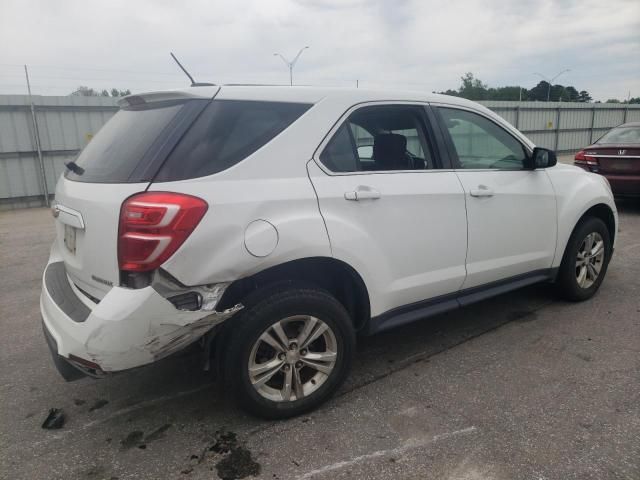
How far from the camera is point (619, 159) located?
791cm

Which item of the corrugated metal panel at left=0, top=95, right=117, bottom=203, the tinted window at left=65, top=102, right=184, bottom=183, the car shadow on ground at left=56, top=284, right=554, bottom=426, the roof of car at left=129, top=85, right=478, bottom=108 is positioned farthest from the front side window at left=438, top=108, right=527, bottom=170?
the corrugated metal panel at left=0, top=95, right=117, bottom=203

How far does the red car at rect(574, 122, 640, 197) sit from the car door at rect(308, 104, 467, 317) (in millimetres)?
6207

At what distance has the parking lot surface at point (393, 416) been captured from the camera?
2270 mm

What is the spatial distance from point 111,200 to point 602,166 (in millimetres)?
8289

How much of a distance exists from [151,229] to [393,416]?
1.60 metres

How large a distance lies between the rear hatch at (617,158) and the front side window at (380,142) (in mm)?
6279

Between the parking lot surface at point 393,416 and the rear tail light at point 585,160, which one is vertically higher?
the rear tail light at point 585,160

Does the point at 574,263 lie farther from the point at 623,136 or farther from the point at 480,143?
the point at 623,136

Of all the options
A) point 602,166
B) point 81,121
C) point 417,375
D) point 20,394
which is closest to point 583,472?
point 417,375

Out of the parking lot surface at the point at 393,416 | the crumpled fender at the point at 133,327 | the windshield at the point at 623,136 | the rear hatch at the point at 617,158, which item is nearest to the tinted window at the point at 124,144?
the crumpled fender at the point at 133,327

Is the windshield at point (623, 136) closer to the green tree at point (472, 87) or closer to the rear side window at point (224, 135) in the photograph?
the rear side window at point (224, 135)

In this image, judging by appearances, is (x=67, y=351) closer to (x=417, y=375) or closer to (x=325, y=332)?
(x=325, y=332)

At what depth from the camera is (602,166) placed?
8.17 metres

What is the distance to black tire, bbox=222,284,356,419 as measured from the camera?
2.38m
